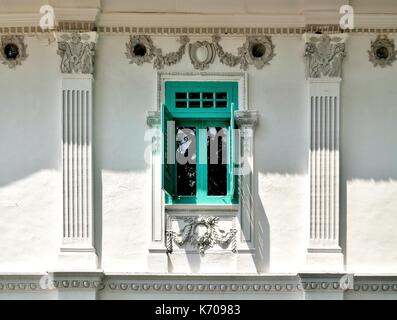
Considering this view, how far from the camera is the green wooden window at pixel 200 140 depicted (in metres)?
13.3

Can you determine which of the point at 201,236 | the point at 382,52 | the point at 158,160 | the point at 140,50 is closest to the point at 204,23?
the point at 140,50

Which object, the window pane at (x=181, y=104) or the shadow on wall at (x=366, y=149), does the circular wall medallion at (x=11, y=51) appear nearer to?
the window pane at (x=181, y=104)

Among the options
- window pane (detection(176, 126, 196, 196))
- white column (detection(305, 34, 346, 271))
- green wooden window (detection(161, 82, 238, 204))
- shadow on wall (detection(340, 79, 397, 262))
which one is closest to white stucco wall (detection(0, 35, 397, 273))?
shadow on wall (detection(340, 79, 397, 262))

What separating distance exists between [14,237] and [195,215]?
2.57 meters

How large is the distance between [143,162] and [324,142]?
258 centimetres

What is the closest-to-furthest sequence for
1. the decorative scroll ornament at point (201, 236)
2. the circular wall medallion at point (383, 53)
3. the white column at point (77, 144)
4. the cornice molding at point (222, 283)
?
the cornice molding at point (222, 283) < the white column at point (77, 144) < the decorative scroll ornament at point (201, 236) < the circular wall medallion at point (383, 53)

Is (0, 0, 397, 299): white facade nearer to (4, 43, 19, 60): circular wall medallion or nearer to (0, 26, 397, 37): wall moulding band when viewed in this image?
(0, 26, 397, 37): wall moulding band

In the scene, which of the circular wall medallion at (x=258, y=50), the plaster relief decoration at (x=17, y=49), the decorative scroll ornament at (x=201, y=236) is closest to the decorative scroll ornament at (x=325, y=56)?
the circular wall medallion at (x=258, y=50)

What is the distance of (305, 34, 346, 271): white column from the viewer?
43.1 ft

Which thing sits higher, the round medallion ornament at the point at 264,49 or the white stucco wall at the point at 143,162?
the round medallion ornament at the point at 264,49

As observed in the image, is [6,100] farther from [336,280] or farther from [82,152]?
[336,280]

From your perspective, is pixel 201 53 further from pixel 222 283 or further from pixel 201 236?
pixel 222 283

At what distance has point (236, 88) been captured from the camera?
13.3m

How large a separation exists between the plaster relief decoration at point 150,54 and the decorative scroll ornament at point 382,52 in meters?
2.71
